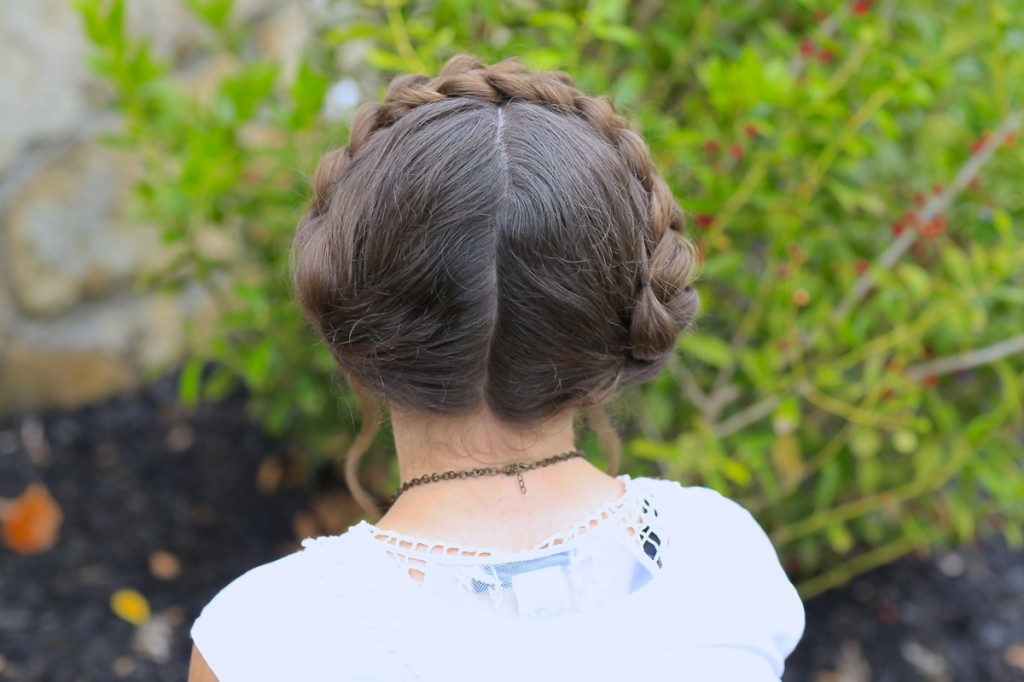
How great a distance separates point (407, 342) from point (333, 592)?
277 millimetres

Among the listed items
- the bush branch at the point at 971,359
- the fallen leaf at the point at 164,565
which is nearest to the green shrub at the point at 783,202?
the bush branch at the point at 971,359

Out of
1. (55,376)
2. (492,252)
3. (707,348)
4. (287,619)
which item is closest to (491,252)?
(492,252)

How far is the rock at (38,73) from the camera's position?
2.56 metres

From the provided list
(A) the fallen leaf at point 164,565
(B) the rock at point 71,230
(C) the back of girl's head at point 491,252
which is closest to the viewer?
(C) the back of girl's head at point 491,252

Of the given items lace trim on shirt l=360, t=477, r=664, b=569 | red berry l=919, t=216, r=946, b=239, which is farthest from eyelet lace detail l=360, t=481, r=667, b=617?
red berry l=919, t=216, r=946, b=239

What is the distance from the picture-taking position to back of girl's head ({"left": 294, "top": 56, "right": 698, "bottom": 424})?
3.19 ft

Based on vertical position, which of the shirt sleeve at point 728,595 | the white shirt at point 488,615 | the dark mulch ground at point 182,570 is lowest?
the dark mulch ground at point 182,570

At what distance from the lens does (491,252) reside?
0.97 meters

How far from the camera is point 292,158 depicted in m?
2.01

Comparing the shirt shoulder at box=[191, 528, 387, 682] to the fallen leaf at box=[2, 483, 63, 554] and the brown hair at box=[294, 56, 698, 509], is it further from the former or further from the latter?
the fallen leaf at box=[2, 483, 63, 554]

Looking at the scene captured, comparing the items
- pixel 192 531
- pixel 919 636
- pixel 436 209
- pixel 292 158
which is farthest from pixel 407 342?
pixel 919 636

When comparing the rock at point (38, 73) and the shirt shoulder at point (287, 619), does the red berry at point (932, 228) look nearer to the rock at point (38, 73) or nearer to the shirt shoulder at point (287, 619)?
the shirt shoulder at point (287, 619)

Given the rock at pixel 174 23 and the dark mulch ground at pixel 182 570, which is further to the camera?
the rock at pixel 174 23

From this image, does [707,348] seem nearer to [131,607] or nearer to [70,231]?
Answer: [131,607]
